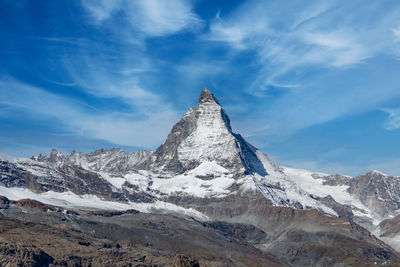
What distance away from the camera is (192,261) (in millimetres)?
91812
